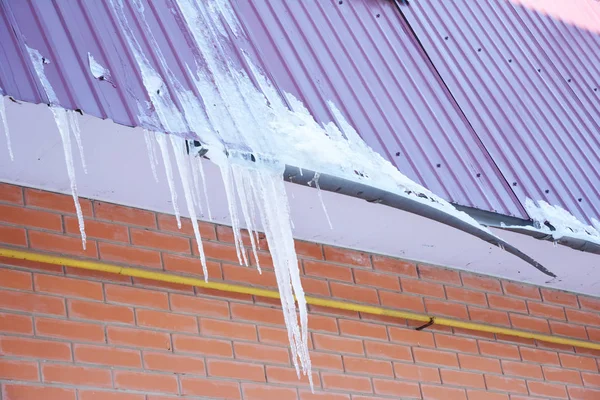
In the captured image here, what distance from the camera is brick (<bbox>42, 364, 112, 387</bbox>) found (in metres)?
3.44

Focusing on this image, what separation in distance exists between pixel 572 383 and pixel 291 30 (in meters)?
2.15

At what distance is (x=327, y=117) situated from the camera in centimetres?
414

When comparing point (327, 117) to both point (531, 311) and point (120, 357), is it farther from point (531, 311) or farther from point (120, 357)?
point (531, 311)

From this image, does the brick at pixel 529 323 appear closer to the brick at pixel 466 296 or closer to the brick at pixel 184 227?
the brick at pixel 466 296

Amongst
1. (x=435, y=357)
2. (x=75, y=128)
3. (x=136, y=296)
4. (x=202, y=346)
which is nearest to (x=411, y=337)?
(x=435, y=357)

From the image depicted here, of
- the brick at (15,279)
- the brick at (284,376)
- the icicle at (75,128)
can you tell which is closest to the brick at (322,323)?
the brick at (284,376)

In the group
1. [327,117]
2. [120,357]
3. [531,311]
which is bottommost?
[120,357]

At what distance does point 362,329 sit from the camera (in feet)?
14.5

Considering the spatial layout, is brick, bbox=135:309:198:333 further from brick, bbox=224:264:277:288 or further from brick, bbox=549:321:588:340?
brick, bbox=549:321:588:340

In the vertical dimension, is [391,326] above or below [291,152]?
below

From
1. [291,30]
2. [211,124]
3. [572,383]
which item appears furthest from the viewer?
[572,383]

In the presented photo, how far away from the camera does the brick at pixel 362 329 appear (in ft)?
14.3

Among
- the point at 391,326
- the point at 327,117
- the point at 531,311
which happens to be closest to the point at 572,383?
the point at 531,311

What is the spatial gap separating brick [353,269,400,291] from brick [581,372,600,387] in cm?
117
